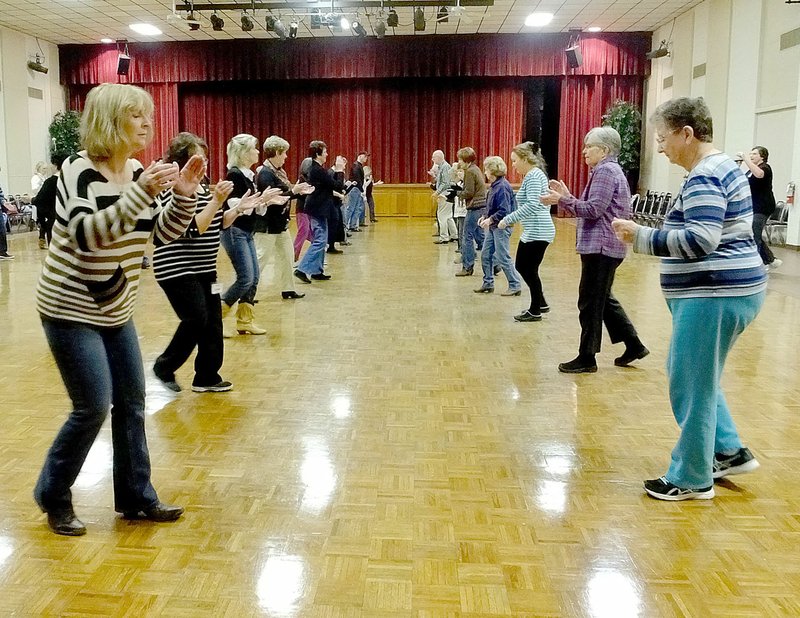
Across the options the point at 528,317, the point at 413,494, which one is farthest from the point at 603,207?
the point at 413,494

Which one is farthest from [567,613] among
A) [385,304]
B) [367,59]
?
[367,59]

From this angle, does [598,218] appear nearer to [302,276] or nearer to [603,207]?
[603,207]

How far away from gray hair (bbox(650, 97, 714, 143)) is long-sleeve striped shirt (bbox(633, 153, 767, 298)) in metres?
0.11

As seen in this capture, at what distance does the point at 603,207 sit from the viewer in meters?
4.48

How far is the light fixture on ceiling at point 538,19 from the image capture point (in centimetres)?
1552

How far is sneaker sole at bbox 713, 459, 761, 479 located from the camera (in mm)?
3074

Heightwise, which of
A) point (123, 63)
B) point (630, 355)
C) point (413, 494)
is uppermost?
point (123, 63)

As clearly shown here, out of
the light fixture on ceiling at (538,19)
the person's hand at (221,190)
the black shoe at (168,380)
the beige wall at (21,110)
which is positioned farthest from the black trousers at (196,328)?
the beige wall at (21,110)

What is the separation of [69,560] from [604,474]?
208 centimetres

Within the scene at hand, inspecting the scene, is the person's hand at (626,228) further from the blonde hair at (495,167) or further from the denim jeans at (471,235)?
the denim jeans at (471,235)

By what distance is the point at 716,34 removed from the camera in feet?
45.7

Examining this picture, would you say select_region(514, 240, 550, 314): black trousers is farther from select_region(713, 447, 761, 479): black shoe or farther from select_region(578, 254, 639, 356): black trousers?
select_region(713, 447, 761, 479): black shoe

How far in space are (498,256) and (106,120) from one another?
18.9 ft

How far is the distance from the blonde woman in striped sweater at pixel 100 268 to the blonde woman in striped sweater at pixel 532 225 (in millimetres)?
3979
